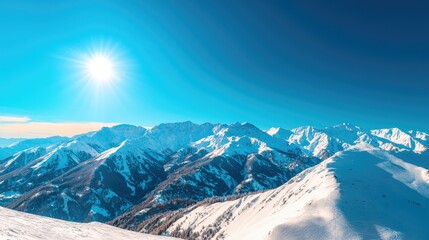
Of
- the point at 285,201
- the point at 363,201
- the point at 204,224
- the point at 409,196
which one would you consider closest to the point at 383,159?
the point at 409,196

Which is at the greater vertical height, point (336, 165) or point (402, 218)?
point (336, 165)

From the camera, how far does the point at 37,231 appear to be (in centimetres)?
3009

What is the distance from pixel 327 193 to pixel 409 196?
134 feet

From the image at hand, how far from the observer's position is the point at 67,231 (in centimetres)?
3422

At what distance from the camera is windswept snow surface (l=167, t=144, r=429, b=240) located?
250 ft

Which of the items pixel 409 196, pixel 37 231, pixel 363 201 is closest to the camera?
pixel 37 231

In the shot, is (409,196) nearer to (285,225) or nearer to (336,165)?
(336,165)

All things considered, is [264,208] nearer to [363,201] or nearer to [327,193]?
[327,193]

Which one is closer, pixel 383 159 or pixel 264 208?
pixel 264 208

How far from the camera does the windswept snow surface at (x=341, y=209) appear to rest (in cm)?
7606

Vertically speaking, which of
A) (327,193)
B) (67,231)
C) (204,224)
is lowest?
(204,224)

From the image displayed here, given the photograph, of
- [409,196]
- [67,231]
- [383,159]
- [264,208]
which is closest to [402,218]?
[409,196]

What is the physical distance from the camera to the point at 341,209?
88.6 meters

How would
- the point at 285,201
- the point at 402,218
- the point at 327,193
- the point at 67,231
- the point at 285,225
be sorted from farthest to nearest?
the point at 285,201 → the point at 327,193 → the point at 402,218 → the point at 285,225 → the point at 67,231
